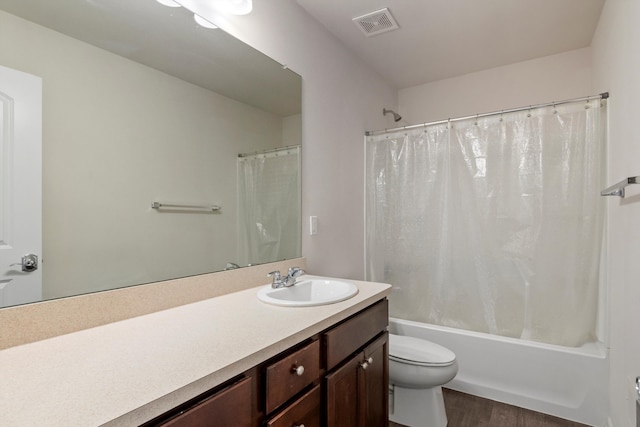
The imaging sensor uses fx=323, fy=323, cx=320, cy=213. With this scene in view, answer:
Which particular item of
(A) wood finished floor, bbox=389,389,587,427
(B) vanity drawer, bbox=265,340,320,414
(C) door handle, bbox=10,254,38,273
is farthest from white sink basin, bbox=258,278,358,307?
(A) wood finished floor, bbox=389,389,587,427

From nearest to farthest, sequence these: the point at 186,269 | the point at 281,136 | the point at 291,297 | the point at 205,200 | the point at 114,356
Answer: the point at 114,356 → the point at 186,269 → the point at 205,200 → the point at 291,297 → the point at 281,136

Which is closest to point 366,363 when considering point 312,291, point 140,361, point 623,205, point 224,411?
point 312,291

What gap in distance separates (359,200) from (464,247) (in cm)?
83

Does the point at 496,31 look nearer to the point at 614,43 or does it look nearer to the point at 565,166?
the point at 614,43

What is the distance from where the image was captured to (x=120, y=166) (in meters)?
1.12

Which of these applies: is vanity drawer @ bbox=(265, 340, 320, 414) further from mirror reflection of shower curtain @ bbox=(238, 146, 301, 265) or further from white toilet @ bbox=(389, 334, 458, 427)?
white toilet @ bbox=(389, 334, 458, 427)

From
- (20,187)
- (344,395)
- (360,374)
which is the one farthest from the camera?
(360,374)

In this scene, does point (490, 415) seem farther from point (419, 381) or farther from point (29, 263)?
point (29, 263)

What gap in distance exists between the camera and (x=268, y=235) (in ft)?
5.67

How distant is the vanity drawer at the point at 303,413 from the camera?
896 mm

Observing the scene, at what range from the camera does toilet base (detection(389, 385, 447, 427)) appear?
179 cm

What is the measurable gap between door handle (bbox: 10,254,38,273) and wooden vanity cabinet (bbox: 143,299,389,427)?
0.64 metres

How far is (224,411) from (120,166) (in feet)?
2.83

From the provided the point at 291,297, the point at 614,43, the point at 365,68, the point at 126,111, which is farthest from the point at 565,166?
the point at 126,111
